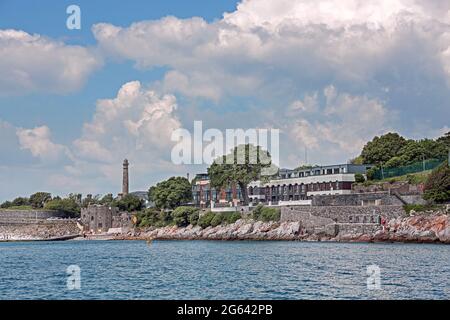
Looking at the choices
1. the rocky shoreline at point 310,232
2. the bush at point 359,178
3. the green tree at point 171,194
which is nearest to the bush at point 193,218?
the rocky shoreline at point 310,232

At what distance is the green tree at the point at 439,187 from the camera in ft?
252

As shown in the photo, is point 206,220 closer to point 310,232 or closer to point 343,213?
point 310,232

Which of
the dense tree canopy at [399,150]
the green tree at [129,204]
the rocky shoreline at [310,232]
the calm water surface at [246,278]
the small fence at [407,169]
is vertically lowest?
the calm water surface at [246,278]

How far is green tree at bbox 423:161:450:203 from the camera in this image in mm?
76688

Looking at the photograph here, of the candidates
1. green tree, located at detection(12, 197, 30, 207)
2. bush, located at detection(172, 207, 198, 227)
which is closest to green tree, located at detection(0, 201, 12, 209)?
green tree, located at detection(12, 197, 30, 207)

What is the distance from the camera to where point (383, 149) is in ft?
356

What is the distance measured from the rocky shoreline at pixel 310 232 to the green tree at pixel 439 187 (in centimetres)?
395

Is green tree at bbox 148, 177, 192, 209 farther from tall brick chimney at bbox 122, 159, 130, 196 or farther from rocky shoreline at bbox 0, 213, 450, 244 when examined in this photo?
tall brick chimney at bbox 122, 159, 130, 196

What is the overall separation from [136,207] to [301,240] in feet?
204

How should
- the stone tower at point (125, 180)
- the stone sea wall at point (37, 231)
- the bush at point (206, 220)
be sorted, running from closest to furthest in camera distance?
the bush at point (206, 220) → the stone sea wall at point (37, 231) → the stone tower at point (125, 180)

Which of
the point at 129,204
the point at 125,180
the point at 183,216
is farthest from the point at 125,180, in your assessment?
the point at 183,216

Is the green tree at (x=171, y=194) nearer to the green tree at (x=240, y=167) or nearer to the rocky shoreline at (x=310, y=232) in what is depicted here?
the rocky shoreline at (x=310, y=232)

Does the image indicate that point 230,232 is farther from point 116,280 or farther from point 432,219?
point 116,280
